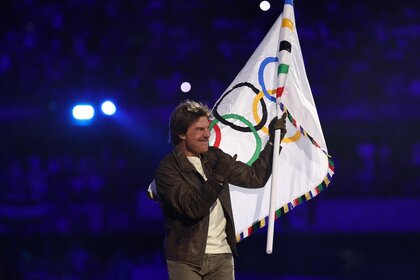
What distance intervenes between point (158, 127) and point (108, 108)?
23.5 inches

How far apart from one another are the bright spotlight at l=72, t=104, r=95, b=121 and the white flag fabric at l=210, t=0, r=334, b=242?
13.2ft

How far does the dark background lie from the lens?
24.5 feet

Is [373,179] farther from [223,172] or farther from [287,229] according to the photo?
[223,172]

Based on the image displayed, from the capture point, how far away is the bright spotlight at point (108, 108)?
7.96 meters

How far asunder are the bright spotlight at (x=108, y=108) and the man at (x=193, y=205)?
14.7 feet

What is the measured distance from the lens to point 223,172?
10.7 ft

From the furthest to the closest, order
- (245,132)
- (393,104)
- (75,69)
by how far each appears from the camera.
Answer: (75,69), (393,104), (245,132)

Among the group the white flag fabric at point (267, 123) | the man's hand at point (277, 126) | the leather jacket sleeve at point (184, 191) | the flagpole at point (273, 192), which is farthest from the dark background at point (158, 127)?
the leather jacket sleeve at point (184, 191)

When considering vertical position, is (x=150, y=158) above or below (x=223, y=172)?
above

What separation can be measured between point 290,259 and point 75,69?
3.14m

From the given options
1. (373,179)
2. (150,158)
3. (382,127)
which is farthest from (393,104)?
(150,158)

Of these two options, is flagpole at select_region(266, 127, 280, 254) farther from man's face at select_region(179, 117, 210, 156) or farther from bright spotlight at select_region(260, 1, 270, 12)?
bright spotlight at select_region(260, 1, 270, 12)

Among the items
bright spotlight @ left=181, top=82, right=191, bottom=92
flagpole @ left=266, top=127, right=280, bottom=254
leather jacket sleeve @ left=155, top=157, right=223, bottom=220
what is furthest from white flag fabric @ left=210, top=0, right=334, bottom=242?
bright spotlight @ left=181, top=82, right=191, bottom=92

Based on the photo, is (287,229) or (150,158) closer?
(287,229)
